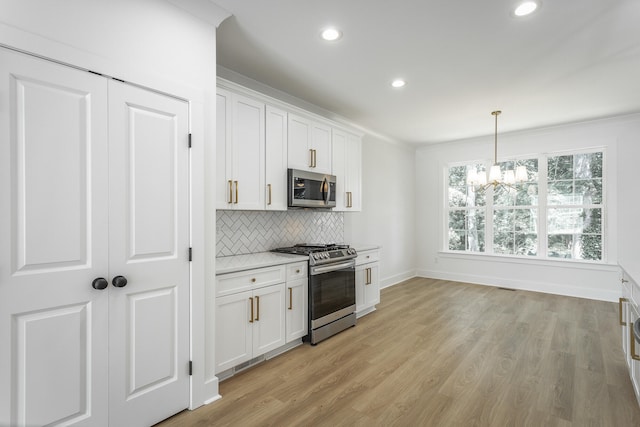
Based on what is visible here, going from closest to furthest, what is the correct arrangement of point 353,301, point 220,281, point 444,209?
point 220,281 < point 353,301 < point 444,209

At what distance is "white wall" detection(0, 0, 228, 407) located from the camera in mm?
1538

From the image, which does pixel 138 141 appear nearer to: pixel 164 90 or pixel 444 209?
pixel 164 90

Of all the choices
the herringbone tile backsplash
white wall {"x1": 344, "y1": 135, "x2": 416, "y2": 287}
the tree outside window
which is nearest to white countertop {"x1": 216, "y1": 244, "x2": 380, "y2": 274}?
the herringbone tile backsplash

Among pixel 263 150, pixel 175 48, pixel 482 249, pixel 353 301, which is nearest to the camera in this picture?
pixel 175 48

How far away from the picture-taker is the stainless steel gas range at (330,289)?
126 inches

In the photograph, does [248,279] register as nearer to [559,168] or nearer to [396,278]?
[396,278]

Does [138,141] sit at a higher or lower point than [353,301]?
higher

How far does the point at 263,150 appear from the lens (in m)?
3.08

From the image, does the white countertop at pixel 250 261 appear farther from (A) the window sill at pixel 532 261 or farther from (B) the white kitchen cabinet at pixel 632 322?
(A) the window sill at pixel 532 261

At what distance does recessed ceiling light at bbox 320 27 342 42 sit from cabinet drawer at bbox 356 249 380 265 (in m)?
2.43

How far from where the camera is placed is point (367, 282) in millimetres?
4145

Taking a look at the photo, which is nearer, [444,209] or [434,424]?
[434,424]

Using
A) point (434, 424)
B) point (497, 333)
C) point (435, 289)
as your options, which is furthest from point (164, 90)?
point (435, 289)

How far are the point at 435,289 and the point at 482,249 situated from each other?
4.39 ft
